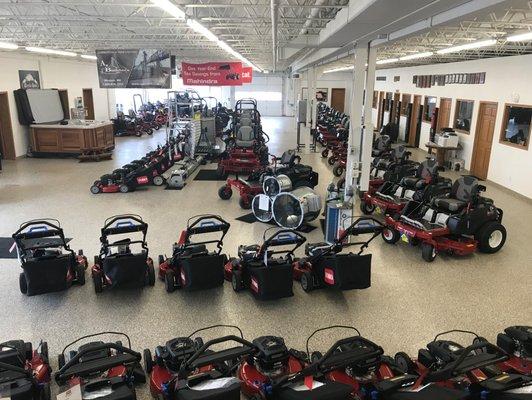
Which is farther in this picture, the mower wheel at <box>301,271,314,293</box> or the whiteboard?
the whiteboard

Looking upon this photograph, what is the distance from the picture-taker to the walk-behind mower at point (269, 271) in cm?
469

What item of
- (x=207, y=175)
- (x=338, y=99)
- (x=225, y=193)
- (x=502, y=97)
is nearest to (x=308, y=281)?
(x=225, y=193)

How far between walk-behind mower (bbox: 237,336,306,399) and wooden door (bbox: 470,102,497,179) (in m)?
10.2

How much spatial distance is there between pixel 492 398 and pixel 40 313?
440 centimetres

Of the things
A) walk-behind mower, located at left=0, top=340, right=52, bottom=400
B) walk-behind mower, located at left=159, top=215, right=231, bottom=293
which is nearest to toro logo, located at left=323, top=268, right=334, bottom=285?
walk-behind mower, located at left=159, top=215, right=231, bottom=293

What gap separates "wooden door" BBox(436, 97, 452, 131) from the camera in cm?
1432

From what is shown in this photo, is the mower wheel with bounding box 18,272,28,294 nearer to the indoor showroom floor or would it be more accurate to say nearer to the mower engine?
the indoor showroom floor

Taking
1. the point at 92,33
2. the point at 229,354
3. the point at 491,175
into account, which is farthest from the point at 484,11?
the point at 92,33

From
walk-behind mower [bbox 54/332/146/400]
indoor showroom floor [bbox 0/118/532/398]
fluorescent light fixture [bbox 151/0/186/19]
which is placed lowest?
indoor showroom floor [bbox 0/118/532/398]

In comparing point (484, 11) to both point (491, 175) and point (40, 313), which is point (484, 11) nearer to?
point (40, 313)

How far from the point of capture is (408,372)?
349 cm

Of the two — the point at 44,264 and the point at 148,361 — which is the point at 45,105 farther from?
the point at 148,361

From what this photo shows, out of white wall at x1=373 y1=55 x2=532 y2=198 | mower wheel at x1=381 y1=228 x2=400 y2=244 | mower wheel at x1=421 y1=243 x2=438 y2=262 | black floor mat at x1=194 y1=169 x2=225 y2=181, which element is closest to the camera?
mower wheel at x1=421 y1=243 x2=438 y2=262

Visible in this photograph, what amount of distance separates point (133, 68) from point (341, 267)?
28.2ft
